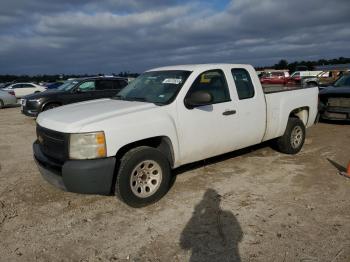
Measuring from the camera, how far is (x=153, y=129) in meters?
4.55

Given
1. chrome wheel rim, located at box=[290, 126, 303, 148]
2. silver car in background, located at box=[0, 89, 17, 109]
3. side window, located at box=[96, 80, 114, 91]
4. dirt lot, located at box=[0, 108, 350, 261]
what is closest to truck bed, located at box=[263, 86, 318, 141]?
chrome wheel rim, located at box=[290, 126, 303, 148]

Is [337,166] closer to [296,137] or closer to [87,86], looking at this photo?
[296,137]

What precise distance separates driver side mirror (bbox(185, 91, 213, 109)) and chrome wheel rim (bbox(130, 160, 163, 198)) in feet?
3.19

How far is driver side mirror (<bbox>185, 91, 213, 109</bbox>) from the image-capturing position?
482 centimetres

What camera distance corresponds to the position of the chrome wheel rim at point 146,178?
448 cm

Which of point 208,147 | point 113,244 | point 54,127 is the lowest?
point 113,244

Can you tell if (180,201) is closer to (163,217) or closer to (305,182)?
(163,217)

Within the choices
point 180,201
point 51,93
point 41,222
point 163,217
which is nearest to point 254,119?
point 180,201

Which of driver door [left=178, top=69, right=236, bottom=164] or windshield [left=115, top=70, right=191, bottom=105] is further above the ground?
windshield [left=115, top=70, right=191, bottom=105]

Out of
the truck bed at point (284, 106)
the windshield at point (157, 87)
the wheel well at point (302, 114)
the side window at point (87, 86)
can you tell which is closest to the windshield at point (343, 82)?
the truck bed at point (284, 106)

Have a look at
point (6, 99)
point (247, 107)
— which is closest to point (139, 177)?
point (247, 107)

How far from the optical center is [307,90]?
7.26 meters

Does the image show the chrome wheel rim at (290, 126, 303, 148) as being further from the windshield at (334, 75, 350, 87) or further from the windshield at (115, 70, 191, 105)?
the windshield at (334, 75, 350, 87)

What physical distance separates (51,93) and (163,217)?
961 centimetres
